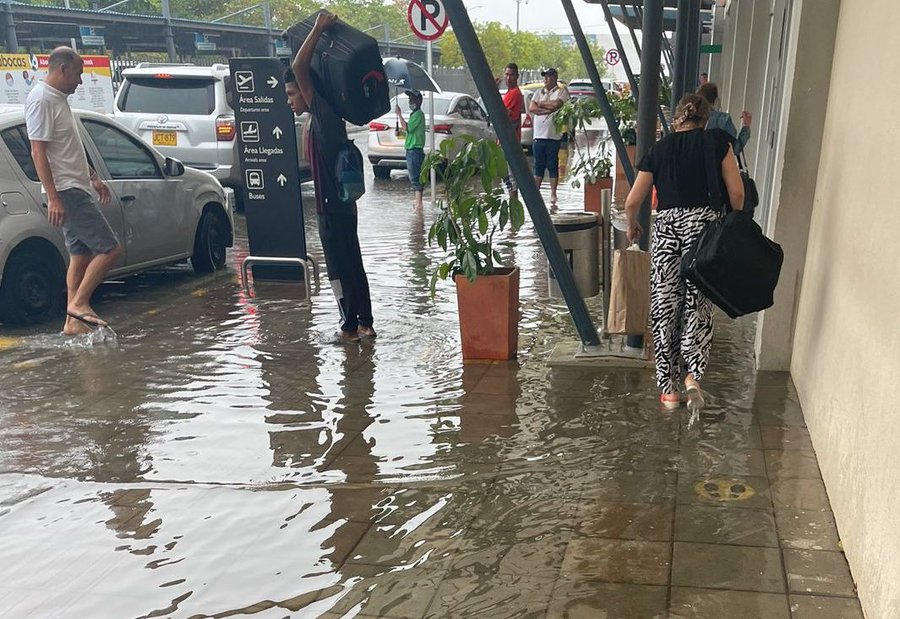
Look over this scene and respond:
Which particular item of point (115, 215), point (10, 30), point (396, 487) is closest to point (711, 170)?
point (396, 487)

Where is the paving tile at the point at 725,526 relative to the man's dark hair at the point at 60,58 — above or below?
below

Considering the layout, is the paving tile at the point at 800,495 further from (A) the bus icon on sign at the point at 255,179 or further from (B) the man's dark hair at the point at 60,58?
(B) the man's dark hair at the point at 60,58

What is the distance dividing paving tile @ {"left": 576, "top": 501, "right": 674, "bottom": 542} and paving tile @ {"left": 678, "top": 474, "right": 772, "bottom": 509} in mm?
165

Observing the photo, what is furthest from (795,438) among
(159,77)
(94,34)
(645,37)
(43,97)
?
(94,34)

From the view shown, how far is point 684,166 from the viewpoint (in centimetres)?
469

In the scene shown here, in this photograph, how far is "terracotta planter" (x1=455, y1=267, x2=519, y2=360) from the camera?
19.2ft

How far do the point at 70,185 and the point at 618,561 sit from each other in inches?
202

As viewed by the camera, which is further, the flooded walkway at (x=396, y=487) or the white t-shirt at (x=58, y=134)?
the white t-shirt at (x=58, y=134)

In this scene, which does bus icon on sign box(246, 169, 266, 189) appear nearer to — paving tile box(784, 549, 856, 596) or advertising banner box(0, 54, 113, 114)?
paving tile box(784, 549, 856, 596)

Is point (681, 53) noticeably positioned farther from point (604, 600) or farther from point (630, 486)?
point (604, 600)

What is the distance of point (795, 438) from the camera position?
4496mm

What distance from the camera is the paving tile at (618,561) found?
327cm

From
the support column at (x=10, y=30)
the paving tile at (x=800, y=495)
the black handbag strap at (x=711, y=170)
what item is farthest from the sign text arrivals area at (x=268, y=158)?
the support column at (x=10, y=30)

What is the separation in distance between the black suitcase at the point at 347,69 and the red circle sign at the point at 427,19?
5155 mm
